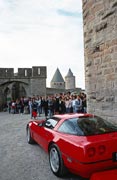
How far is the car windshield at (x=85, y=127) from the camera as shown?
5044 mm

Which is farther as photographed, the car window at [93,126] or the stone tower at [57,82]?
the stone tower at [57,82]

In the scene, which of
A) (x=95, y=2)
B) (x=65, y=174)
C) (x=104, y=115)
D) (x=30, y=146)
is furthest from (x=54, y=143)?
(x=95, y=2)

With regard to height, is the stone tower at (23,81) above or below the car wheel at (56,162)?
above

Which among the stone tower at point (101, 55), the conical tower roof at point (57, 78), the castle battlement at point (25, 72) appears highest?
the conical tower roof at point (57, 78)

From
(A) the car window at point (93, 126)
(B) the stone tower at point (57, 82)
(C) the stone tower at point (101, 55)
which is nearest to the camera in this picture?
(A) the car window at point (93, 126)

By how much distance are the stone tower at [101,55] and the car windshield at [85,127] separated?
6.25 feet

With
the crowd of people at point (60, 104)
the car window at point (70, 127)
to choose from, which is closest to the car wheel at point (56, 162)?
the car window at point (70, 127)

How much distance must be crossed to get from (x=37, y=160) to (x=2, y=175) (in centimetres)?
120

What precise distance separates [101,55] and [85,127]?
11.3 ft

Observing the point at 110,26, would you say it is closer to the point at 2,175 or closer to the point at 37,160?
the point at 37,160

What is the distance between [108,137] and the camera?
4684 mm

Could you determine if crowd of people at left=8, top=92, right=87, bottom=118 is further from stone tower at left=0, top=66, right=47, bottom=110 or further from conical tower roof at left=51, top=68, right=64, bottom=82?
conical tower roof at left=51, top=68, right=64, bottom=82

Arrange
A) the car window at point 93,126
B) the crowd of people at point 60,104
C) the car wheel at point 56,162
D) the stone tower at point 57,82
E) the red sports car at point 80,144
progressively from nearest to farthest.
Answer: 1. the red sports car at point 80,144
2. the car wheel at point 56,162
3. the car window at point 93,126
4. the crowd of people at point 60,104
5. the stone tower at point 57,82

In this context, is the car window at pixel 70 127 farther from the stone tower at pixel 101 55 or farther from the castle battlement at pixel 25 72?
the castle battlement at pixel 25 72
